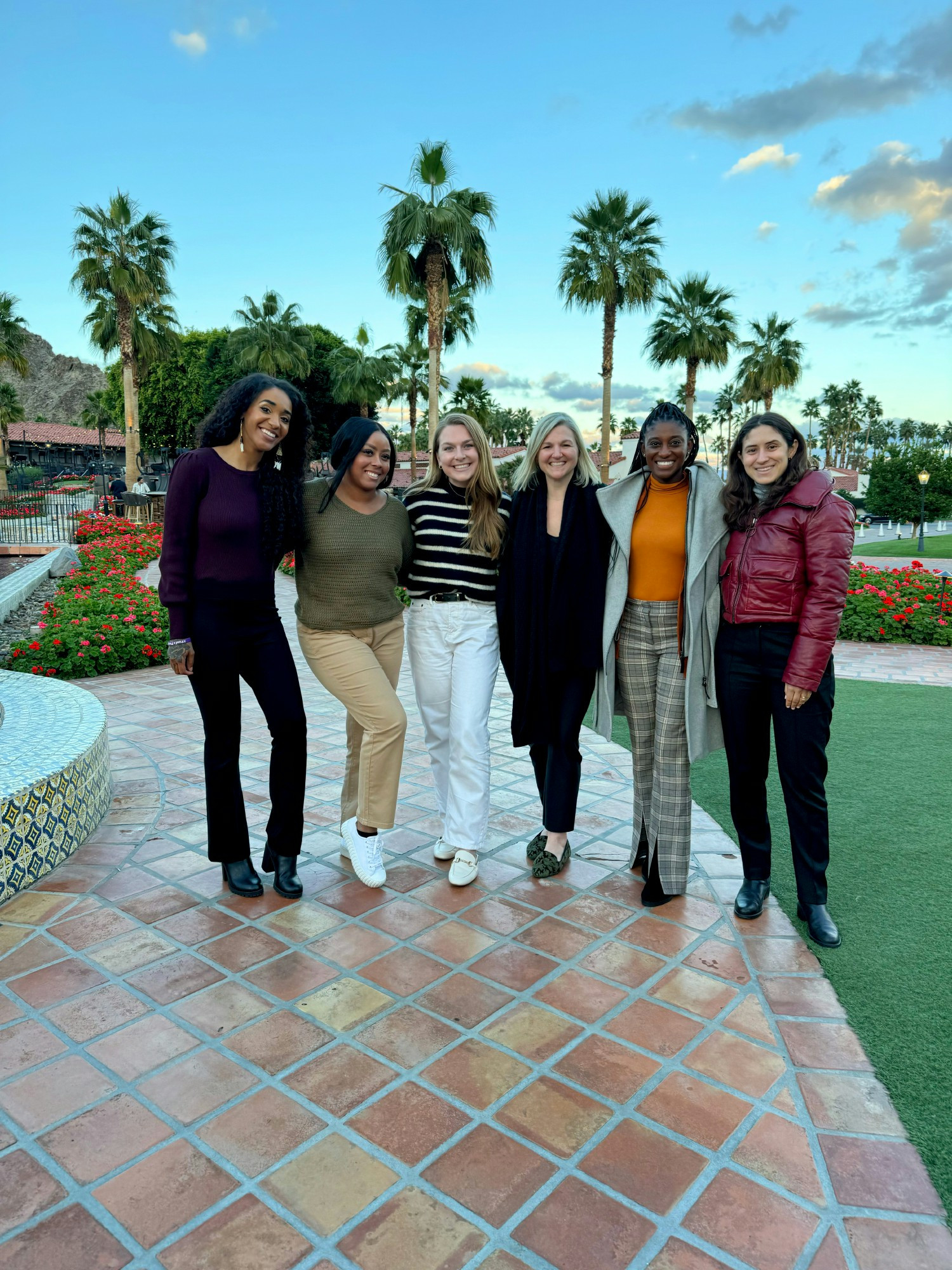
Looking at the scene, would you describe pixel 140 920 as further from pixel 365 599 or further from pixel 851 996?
pixel 851 996

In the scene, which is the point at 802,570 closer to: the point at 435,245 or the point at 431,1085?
the point at 431,1085

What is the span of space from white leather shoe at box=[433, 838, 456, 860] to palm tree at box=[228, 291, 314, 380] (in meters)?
26.2

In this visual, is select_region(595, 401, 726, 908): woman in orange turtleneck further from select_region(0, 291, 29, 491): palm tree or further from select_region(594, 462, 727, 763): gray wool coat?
select_region(0, 291, 29, 491): palm tree

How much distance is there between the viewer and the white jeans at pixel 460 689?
3.27 metres

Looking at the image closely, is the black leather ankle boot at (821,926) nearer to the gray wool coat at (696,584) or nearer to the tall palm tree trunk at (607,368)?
the gray wool coat at (696,584)

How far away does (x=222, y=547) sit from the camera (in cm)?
288

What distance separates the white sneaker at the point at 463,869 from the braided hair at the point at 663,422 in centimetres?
150

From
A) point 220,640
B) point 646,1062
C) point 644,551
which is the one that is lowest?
point 646,1062

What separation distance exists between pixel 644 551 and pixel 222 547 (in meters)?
1.50

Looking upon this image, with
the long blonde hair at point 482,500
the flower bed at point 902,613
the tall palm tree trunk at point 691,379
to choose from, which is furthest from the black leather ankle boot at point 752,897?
the tall palm tree trunk at point 691,379

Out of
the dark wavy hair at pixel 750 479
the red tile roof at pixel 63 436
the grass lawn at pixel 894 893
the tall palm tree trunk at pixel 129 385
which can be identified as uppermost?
the red tile roof at pixel 63 436

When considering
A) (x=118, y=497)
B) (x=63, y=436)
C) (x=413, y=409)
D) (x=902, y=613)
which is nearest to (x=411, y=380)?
(x=413, y=409)

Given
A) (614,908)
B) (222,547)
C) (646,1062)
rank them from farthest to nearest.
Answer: (614,908)
(222,547)
(646,1062)

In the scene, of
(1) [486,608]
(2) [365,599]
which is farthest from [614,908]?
(2) [365,599]
